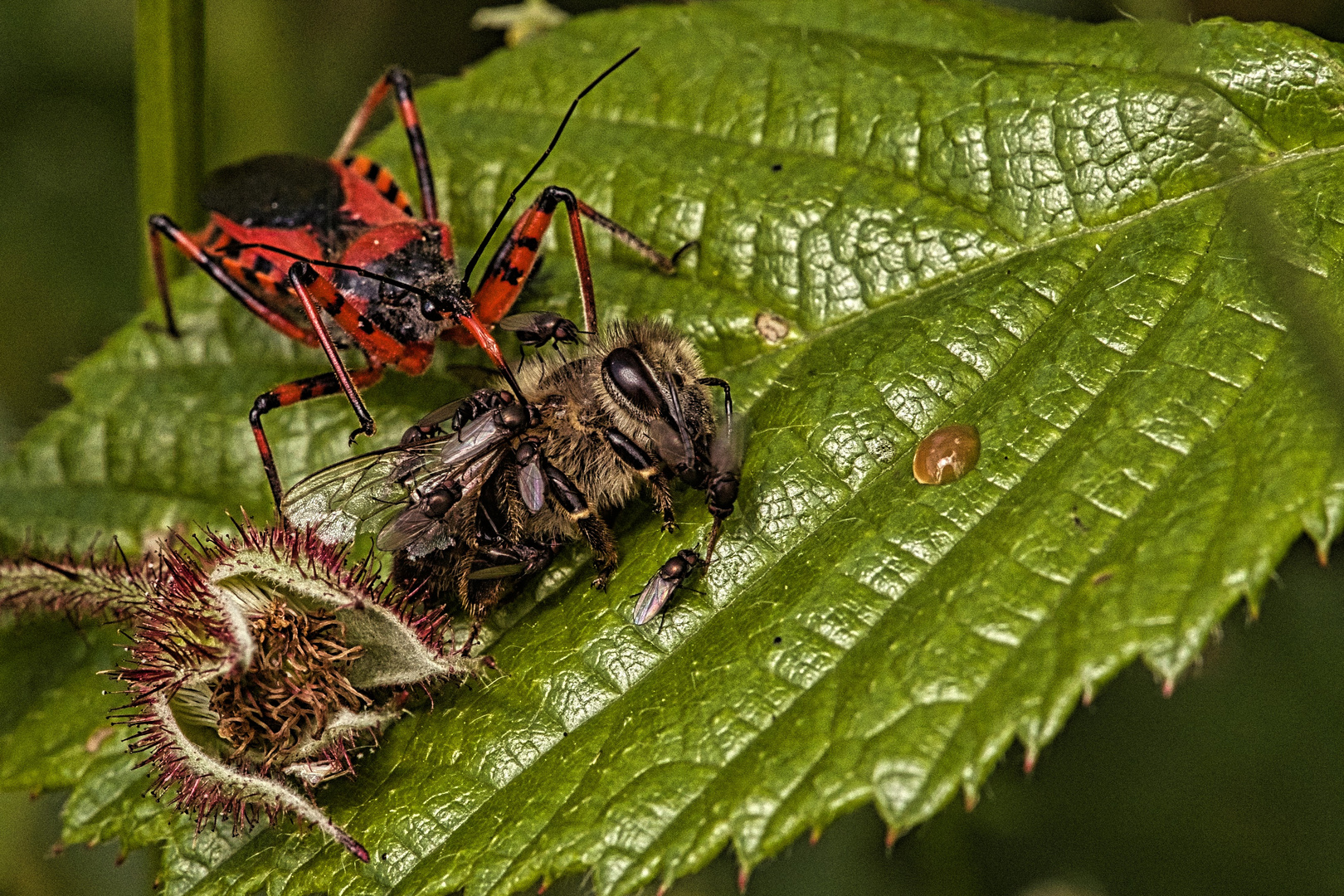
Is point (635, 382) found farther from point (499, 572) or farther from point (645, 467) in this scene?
point (499, 572)

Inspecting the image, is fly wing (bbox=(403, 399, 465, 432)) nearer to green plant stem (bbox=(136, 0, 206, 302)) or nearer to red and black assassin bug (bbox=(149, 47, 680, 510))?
red and black assassin bug (bbox=(149, 47, 680, 510))

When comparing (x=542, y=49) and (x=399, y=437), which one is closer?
(x=399, y=437)

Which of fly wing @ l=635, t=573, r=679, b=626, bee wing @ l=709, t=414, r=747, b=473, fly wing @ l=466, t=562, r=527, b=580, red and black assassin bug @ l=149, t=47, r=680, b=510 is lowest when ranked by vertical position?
fly wing @ l=635, t=573, r=679, b=626

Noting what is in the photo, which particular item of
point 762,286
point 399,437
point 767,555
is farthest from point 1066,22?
point 399,437

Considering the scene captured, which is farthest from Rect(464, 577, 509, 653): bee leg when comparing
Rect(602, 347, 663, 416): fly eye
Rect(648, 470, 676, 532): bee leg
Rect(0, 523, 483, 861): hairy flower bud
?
Rect(602, 347, 663, 416): fly eye

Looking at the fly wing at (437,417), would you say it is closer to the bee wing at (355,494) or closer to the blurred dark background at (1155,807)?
the bee wing at (355,494)

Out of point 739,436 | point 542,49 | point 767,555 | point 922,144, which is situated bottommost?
point 767,555

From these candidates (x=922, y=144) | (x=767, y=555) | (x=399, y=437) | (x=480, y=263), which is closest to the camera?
(x=767, y=555)

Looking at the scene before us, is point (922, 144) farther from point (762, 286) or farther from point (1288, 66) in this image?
point (1288, 66)
